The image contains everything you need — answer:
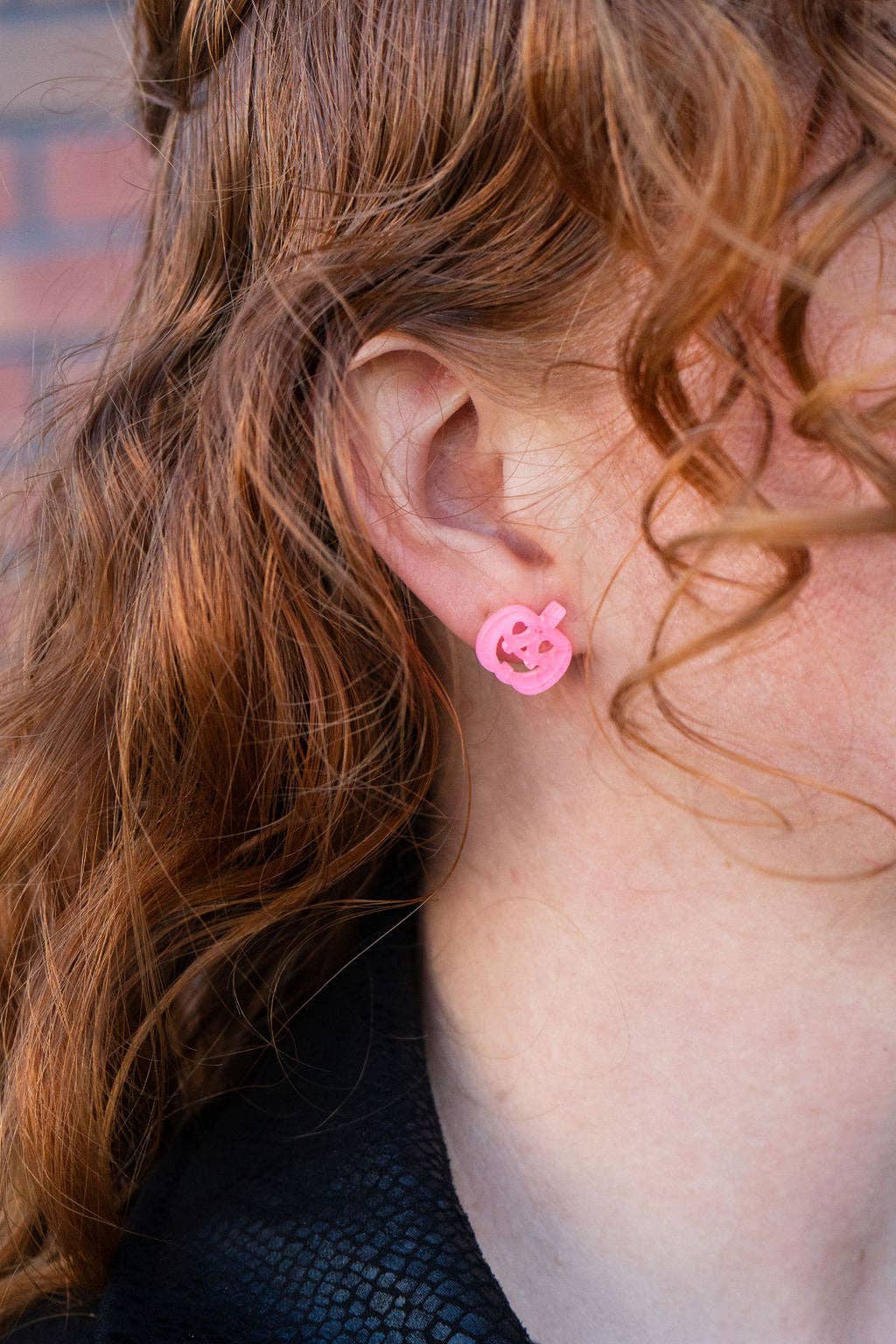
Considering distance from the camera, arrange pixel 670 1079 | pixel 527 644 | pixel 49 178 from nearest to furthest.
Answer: pixel 527 644, pixel 670 1079, pixel 49 178

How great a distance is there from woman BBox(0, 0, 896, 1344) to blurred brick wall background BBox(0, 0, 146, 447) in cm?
119

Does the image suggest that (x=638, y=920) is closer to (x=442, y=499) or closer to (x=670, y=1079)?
(x=670, y=1079)

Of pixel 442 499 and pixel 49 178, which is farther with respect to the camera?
pixel 49 178

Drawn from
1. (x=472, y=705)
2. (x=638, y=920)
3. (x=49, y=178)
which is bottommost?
(x=638, y=920)

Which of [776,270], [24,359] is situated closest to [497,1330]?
[776,270]

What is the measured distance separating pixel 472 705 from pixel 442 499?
0.67 ft

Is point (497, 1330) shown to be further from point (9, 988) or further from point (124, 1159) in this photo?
point (9, 988)

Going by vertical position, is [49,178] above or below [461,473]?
above

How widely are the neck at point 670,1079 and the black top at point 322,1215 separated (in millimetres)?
55

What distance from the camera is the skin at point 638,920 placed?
0.79m

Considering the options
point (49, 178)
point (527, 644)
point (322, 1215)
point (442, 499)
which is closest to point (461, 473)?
point (442, 499)

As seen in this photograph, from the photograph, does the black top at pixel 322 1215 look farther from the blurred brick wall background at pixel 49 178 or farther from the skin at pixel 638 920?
the blurred brick wall background at pixel 49 178

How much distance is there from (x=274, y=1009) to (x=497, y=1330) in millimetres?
385

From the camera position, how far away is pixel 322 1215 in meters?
0.96
